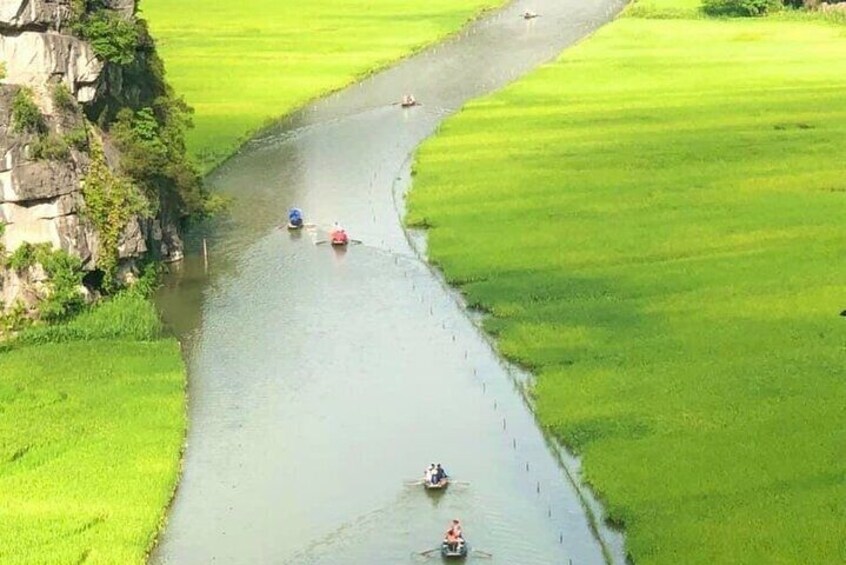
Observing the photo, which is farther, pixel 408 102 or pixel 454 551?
pixel 408 102

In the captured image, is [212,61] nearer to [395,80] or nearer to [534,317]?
[395,80]

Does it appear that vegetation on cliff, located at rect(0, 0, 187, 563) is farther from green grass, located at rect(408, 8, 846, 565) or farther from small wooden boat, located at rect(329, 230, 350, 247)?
green grass, located at rect(408, 8, 846, 565)

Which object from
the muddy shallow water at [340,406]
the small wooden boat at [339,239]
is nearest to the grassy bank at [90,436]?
the muddy shallow water at [340,406]

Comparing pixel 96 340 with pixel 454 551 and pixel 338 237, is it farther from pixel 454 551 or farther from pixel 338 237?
pixel 454 551

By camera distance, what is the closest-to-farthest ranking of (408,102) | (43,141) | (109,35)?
1. (43,141)
2. (109,35)
3. (408,102)

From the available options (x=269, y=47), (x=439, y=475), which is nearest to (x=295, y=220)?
(x=439, y=475)

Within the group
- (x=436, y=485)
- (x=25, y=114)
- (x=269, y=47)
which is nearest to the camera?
(x=436, y=485)
